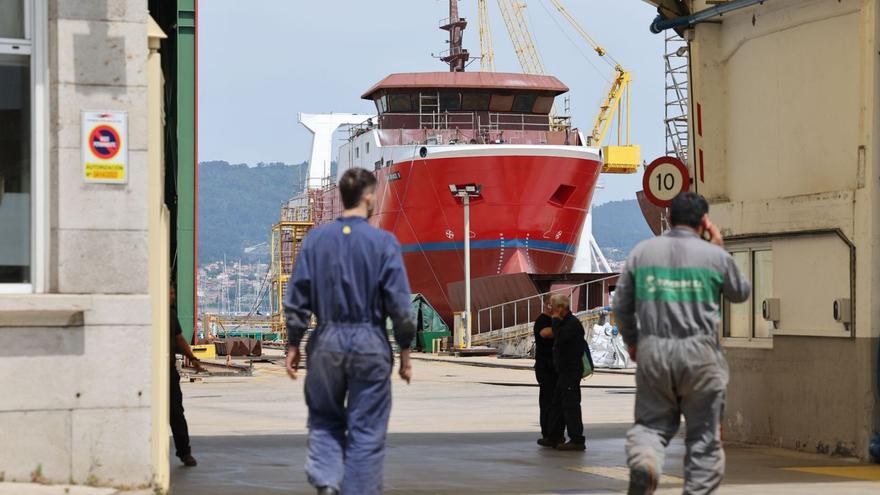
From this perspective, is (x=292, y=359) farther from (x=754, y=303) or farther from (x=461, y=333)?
(x=461, y=333)

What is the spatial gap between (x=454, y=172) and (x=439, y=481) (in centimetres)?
4675

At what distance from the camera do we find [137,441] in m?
8.77

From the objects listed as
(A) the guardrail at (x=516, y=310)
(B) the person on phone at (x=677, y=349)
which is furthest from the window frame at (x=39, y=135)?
(A) the guardrail at (x=516, y=310)

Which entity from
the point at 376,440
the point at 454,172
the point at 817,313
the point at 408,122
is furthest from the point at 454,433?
the point at 408,122

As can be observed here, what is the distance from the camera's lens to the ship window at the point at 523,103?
64.2 meters

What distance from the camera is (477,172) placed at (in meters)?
57.6

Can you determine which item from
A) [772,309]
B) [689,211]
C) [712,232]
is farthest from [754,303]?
[689,211]

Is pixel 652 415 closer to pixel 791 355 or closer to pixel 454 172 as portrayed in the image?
pixel 791 355

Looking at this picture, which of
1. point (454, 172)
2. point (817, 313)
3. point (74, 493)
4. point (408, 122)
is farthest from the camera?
point (408, 122)

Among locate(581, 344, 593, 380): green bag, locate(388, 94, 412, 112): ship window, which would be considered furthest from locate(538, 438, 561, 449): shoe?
locate(388, 94, 412, 112): ship window

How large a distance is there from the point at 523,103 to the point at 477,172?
7.88m

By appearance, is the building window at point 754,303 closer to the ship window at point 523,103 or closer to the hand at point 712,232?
the hand at point 712,232

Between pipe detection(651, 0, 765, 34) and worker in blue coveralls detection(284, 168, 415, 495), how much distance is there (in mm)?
7577

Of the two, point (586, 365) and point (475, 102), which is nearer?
point (586, 365)
